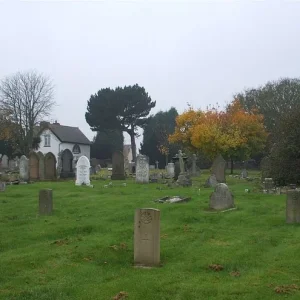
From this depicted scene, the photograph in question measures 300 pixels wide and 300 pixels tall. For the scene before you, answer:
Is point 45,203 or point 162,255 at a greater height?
point 45,203

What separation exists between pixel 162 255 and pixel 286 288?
277 cm

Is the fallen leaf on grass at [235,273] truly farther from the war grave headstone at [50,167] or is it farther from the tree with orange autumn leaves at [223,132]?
the tree with orange autumn leaves at [223,132]

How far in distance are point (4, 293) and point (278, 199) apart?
11996 mm

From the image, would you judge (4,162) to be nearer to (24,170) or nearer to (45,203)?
(24,170)

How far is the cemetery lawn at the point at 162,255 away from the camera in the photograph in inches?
269

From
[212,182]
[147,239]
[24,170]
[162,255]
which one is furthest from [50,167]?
[147,239]

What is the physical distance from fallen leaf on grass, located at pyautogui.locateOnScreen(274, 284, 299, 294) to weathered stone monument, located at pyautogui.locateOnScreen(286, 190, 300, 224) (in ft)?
16.2

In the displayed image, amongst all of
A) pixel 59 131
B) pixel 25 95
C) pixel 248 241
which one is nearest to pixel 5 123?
pixel 25 95

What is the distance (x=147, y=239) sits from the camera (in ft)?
27.4

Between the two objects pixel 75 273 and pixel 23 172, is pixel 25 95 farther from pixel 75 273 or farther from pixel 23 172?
pixel 75 273

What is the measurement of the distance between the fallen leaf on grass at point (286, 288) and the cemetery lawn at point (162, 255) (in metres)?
0.01

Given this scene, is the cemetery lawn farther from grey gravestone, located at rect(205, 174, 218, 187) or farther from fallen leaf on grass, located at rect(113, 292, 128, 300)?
grey gravestone, located at rect(205, 174, 218, 187)

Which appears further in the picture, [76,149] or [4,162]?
[76,149]

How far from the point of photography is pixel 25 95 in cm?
5303
